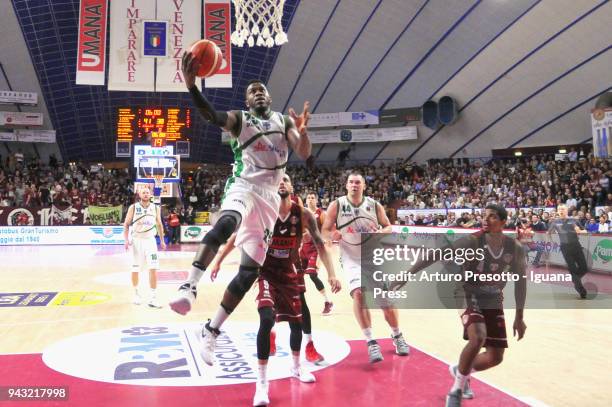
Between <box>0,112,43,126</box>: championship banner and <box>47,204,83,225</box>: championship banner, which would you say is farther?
<box>0,112,43,126</box>: championship banner

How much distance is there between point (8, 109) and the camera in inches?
1448

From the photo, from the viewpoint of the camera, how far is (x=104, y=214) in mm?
27125

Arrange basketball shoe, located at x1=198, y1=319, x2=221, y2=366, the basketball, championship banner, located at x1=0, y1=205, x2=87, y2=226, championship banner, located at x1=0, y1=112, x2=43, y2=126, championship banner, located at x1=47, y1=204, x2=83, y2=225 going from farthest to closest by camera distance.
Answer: championship banner, located at x1=0, y1=112, x2=43, y2=126 → championship banner, located at x1=47, y1=204, x2=83, y2=225 → championship banner, located at x1=0, y1=205, x2=87, y2=226 → basketball shoe, located at x1=198, y1=319, x2=221, y2=366 → the basketball

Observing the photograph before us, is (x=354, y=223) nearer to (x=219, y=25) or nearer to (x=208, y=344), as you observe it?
(x=208, y=344)

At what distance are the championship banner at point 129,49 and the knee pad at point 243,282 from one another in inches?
569

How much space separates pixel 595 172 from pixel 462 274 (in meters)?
22.7

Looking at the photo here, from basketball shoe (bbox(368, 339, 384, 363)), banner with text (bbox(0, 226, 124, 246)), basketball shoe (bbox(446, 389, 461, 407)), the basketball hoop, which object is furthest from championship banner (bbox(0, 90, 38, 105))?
basketball shoe (bbox(446, 389, 461, 407))

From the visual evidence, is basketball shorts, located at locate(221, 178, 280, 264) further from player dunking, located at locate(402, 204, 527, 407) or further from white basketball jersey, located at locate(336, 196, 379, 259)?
white basketball jersey, located at locate(336, 196, 379, 259)

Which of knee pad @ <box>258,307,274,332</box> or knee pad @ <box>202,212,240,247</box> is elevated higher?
knee pad @ <box>202,212,240,247</box>

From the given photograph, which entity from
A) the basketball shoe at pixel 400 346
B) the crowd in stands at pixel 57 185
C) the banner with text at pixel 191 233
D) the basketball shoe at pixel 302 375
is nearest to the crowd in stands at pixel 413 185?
the crowd in stands at pixel 57 185

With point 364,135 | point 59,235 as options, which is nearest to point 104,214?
point 59,235

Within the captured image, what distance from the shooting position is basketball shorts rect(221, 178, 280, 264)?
4.48 m

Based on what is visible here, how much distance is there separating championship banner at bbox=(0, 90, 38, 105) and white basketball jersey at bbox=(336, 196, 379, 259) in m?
35.2

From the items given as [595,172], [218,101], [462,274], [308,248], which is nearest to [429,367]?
[462,274]
